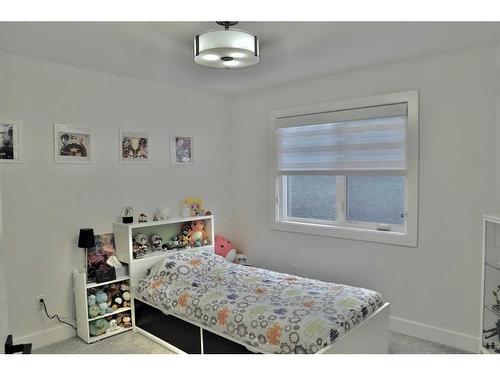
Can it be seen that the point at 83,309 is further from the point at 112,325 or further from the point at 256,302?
the point at 256,302

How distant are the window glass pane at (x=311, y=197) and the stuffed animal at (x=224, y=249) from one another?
0.78 meters

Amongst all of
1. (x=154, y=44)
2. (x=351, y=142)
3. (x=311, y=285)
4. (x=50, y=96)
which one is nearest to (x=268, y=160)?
(x=351, y=142)

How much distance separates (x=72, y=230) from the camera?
122 inches

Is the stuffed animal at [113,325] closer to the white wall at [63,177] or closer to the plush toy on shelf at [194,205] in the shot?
the white wall at [63,177]

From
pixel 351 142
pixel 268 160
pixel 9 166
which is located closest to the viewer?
pixel 9 166

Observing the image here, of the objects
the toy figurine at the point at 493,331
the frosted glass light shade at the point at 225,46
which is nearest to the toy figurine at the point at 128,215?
the frosted glass light shade at the point at 225,46

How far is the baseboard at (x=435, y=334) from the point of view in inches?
109

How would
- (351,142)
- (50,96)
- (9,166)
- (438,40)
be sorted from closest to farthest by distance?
(438,40) < (9,166) < (50,96) < (351,142)

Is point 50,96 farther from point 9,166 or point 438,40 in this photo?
point 438,40

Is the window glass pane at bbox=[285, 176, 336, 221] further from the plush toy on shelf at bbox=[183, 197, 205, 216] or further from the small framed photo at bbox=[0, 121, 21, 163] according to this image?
the small framed photo at bbox=[0, 121, 21, 163]

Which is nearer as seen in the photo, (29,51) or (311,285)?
(29,51)

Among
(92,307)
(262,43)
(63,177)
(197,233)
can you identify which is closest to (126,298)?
(92,307)

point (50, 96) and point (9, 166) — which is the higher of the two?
point (50, 96)

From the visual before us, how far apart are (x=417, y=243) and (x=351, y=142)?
1058 millimetres
